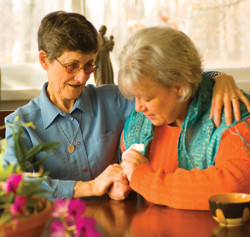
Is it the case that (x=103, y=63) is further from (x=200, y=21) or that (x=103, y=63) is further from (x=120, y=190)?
(x=120, y=190)

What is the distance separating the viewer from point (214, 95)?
174cm

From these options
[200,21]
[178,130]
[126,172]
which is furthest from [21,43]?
[126,172]

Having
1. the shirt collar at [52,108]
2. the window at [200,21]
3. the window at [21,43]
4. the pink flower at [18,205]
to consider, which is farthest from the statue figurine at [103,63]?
the pink flower at [18,205]

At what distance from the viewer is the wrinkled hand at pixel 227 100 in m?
1.64

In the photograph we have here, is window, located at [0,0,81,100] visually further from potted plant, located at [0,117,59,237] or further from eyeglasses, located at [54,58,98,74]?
potted plant, located at [0,117,59,237]

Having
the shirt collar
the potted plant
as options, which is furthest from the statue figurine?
the potted plant

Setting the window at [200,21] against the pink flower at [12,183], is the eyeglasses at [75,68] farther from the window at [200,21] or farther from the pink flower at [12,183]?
the window at [200,21]

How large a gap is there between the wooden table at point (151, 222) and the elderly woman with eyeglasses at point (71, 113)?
0.22m

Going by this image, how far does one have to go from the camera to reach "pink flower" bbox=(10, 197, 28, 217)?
941 mm

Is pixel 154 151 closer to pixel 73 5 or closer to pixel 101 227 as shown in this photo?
pixel 101 227

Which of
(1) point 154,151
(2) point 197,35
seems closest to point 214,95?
(1) point 154,151

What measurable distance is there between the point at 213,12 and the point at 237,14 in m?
0.19

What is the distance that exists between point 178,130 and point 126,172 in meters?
0.34

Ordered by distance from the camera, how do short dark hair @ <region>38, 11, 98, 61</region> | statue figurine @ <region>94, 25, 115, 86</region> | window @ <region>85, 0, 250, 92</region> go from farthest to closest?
window @ <region>85, 0, 250, 92</region>, statue figurine @ <region>94, 25, 115, 86</region>, short dark hair @ <region>38, 11, 98, 61</region>
